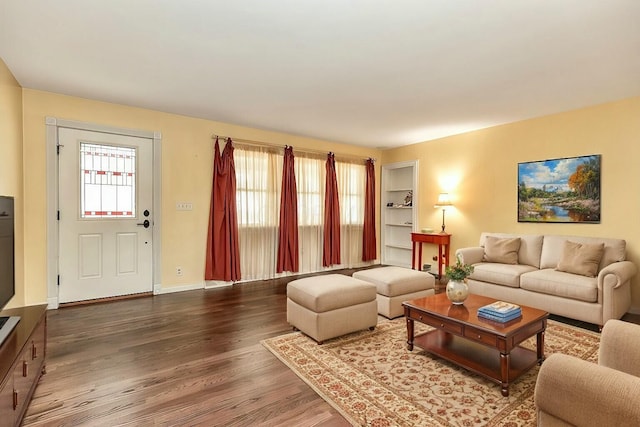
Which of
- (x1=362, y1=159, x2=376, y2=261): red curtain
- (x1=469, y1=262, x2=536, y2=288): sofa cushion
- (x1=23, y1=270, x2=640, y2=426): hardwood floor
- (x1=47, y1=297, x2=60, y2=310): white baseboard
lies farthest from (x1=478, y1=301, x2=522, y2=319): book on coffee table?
(x1=47, y1=297, x2=60, y2=310): white baseboard

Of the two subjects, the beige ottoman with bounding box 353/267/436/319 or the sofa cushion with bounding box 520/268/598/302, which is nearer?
the sofa cushion with bounding box 520/268/598/302

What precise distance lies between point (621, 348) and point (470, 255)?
9.76 ft

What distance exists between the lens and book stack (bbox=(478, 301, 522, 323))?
2.29 metres

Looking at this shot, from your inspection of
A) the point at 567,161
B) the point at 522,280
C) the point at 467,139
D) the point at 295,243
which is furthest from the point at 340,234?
the point at 567,161

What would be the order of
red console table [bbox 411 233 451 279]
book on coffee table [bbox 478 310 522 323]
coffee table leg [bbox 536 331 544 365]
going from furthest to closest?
1. red console table [bbox 411 233 451 279]
2. coffee table leg [bbox 536 331 544 365]
3. book on coffee table [bbox 478 310 522 323]

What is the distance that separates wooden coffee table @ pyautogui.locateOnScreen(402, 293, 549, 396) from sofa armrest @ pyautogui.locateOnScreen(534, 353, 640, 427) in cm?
84

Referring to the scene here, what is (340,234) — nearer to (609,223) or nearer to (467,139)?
(467,139)

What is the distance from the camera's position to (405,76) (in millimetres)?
3188

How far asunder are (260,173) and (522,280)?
3928 millimetres

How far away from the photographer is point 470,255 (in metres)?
4.48

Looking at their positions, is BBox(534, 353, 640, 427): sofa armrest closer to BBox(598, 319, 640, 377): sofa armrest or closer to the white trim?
BBox(598, 319, 640, 377): sofa armrest

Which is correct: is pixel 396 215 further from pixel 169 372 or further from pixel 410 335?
pixel 169 372

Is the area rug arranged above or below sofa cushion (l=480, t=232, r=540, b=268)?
below

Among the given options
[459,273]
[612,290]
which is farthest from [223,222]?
[612,290]
